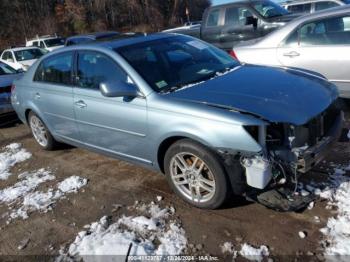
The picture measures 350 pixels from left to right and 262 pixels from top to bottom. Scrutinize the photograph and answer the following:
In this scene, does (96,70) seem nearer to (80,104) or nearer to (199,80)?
(80,104)

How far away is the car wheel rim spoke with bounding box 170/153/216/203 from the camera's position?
3705mm

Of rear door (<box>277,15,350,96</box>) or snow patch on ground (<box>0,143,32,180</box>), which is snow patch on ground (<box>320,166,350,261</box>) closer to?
rear door (<box>277,15,350,96</box>)

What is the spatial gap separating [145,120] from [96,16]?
4589cm

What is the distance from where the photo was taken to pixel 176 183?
3992 mm

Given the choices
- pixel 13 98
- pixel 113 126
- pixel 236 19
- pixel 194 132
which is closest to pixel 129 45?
pixel 113 126

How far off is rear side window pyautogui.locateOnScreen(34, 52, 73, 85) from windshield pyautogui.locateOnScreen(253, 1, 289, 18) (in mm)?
6431

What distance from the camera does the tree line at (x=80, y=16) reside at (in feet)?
145

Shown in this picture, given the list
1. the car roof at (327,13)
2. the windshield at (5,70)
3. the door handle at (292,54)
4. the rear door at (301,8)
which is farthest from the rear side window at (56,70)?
the rear door at (301,8)

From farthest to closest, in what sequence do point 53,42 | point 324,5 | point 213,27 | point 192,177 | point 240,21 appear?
point 53,42, point 324,5, point 213,27, point 240,21, point 192,177

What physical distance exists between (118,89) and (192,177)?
1.13m

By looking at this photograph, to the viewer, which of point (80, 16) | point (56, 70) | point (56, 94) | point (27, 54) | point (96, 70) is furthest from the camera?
point (80, 16)

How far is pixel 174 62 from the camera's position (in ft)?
14.4

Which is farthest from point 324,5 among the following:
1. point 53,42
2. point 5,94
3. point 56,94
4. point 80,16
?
point 80,16

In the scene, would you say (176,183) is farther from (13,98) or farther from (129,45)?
(13,98)
